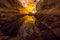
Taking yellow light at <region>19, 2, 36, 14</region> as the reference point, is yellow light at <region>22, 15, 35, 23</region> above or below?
below

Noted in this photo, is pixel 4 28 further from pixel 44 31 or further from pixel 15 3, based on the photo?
pixel 44 31

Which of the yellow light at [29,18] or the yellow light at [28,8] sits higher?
the yellow light at [28,8]

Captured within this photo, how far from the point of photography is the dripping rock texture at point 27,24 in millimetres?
1450

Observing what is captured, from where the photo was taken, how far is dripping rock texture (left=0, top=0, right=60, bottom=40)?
1.45 meters

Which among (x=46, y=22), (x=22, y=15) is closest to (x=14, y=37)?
(x=22, y=15)

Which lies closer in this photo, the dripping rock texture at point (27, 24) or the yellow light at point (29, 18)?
the dripping rock texture at point (27, 24)

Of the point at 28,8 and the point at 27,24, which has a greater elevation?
the point at 28,8

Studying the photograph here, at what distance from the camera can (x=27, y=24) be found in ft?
5.10

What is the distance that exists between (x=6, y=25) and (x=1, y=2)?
207 millimetres

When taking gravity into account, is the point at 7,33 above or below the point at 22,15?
below

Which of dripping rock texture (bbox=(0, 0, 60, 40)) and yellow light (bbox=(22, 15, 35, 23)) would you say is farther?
yellow light (bbox=(22, 15, 35, 23))

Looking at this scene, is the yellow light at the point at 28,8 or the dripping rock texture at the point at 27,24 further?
the yellow light at the point at 28,8

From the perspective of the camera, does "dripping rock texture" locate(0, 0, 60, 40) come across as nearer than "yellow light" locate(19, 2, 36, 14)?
Yes

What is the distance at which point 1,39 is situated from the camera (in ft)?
4.88
